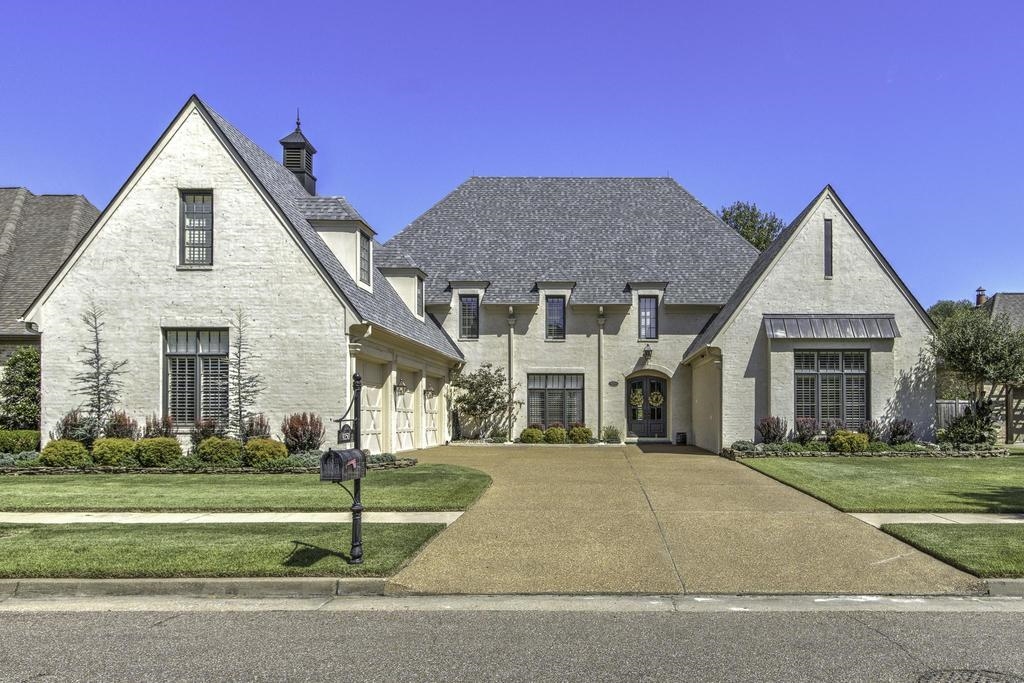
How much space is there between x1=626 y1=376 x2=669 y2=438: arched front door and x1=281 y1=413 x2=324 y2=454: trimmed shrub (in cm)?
1453

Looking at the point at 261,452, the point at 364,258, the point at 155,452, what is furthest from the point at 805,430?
the point at 155,452

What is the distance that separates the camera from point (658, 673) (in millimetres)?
5594

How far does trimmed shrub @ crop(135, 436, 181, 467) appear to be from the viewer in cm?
1828

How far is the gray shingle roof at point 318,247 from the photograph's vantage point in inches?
789

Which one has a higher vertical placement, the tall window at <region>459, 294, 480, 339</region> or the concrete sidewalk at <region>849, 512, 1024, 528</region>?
the tall window at <region>459, 294, 480, 339</region>

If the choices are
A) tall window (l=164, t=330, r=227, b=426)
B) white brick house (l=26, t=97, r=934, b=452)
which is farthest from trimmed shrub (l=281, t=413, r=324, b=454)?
tall window (l=164, t=330, r=227, b=426)

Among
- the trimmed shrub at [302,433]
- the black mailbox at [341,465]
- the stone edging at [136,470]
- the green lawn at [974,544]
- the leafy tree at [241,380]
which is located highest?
the leafy tree at [241,380]

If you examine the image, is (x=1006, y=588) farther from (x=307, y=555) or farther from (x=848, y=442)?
(x=848, y=442)

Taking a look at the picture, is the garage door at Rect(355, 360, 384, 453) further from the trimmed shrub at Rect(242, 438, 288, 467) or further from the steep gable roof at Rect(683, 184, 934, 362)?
the steep gable roof at Rect(683, 184, 934, 362)

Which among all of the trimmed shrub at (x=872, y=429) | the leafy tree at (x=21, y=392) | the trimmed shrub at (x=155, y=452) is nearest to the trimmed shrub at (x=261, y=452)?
the trimmed shrub at (x=155, y=452)

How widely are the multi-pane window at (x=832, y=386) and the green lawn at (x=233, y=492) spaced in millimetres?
11150

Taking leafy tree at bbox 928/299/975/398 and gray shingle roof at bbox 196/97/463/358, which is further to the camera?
leafy tree at bbox 928/299/975/398

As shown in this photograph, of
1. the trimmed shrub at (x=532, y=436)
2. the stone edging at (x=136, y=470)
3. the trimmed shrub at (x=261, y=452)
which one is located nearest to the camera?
the stone edging at (x=136, y=470)

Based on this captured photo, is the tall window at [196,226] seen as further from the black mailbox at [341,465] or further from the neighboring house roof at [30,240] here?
the black mailbox at [341,465]
